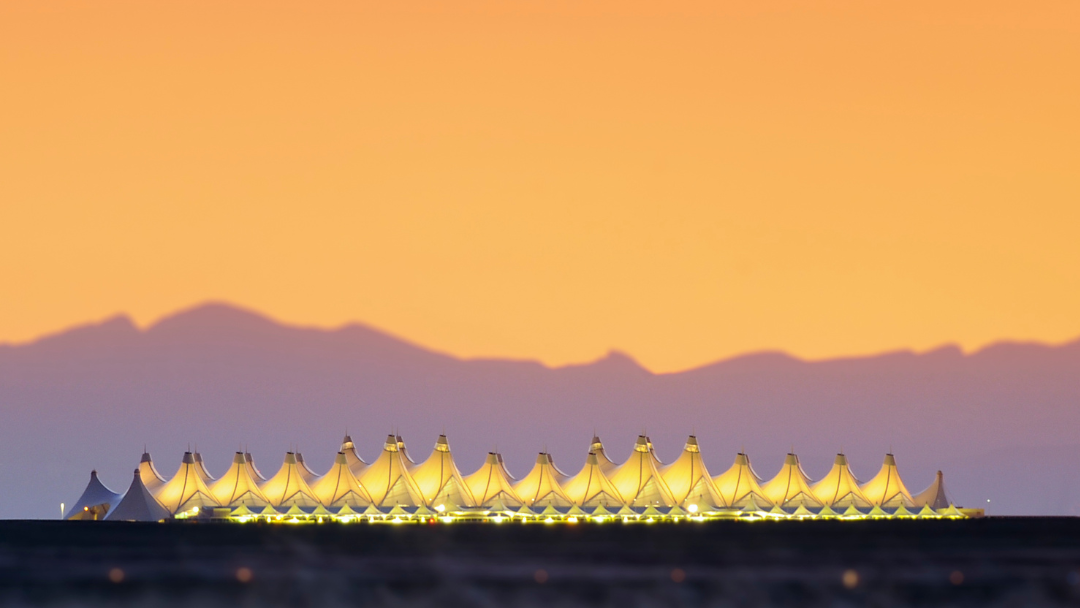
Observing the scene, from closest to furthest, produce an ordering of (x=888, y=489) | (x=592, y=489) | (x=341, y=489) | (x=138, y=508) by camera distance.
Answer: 1. (x=138, y=508)
2. (x=341, y=489)
3. (x=592, y=489)
4. (x=888, y=489)

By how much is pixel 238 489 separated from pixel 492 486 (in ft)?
56.7

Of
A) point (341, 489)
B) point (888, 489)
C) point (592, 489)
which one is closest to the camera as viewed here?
point (341, 489)

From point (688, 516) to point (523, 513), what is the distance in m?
→ 11.3

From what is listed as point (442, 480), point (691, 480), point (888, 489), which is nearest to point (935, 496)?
point (888, 489)

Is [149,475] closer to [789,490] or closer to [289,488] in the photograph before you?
[289,488]

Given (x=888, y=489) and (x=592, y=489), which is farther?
(x=888, y=489)

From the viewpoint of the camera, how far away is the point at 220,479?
100875mm

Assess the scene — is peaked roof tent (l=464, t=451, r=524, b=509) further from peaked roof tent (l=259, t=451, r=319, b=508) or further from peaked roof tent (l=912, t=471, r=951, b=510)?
peaked roof tent (l=912, t=471, r=951, b=510)

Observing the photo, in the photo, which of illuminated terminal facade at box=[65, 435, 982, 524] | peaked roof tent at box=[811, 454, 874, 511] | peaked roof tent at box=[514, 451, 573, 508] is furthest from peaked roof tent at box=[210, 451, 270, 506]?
peaked roof tent at box=[811, 454, 874, 511]

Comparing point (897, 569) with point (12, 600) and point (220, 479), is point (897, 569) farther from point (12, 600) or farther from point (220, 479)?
point (220, 479)

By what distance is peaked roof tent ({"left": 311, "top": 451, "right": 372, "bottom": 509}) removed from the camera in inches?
3875

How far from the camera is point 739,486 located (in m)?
104

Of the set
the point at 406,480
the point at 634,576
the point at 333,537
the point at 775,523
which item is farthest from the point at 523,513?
the point at 634,576

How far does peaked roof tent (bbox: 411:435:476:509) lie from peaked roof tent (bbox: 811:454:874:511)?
2531 centimetres
